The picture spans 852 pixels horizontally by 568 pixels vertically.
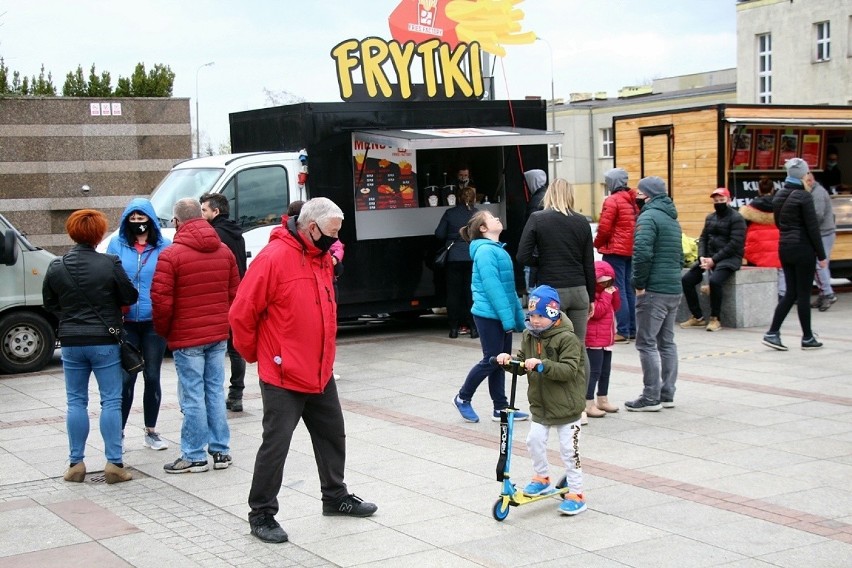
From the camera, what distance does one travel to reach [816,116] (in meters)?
18.5

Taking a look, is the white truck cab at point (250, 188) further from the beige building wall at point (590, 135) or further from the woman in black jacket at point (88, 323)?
the beige building wall at point (590, 135)

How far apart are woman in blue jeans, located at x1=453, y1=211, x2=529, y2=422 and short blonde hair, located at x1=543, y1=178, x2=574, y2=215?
45 centimetres

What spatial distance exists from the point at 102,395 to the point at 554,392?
3.16 m

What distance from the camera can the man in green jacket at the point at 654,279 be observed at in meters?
9.48

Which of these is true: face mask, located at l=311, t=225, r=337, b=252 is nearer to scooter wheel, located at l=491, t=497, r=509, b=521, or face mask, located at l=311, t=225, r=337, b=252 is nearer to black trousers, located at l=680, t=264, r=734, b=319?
scooter wheel, located at l=491, t=497, r=509, b=521

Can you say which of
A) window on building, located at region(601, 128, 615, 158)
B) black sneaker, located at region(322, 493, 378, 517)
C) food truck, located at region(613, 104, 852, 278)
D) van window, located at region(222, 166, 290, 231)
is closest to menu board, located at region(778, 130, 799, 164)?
food truck, located at region(613, 104, 852, 278)

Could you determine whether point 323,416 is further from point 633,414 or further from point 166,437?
point 633,414

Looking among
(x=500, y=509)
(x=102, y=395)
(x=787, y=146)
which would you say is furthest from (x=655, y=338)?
(x=787, y=146)

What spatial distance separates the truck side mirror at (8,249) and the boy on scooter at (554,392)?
7.56m

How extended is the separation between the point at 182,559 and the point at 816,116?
15.0 m

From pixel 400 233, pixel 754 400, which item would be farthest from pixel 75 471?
pixel 400 233

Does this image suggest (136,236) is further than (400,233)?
No

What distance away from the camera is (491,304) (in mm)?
9109

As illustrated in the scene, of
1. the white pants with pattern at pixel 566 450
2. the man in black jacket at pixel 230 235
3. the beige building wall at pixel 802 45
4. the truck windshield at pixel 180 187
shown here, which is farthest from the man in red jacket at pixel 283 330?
the beige building wall at pixel 802 45
